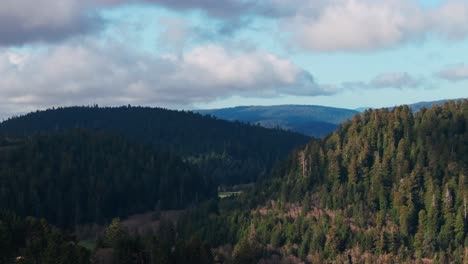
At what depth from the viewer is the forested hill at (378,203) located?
16025 centimetres

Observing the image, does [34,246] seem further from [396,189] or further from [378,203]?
[396,189]

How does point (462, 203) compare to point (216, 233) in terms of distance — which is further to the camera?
point (216, 233)

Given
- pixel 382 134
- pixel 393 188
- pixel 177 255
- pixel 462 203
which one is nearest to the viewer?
pixel 177 255

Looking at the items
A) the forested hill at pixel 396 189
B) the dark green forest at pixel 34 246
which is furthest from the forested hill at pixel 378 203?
the dark green forest at pixel 34 246

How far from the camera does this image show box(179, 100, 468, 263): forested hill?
526 ft

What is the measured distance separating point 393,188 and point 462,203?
19.3 meters

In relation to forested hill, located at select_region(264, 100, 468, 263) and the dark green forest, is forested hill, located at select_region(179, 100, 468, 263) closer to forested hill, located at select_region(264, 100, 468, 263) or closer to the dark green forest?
forested hill, located at select_region(264, 100, 468, 263)

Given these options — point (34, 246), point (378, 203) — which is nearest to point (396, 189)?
point (378, 203)

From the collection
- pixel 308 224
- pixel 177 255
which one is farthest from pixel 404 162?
pixel 177 255

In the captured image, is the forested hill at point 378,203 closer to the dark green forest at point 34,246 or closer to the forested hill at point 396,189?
the forested hill at point 396,189

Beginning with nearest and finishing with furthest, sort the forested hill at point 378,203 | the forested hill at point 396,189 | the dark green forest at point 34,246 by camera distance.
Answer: the dark green forest at point 34,246 < the forested hill at point 378,203 < the forested hill at point 396,189

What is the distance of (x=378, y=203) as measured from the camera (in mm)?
177375

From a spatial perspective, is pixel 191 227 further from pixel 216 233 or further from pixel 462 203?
pixel 462 203

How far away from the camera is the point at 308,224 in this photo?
17375 cm
